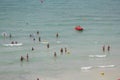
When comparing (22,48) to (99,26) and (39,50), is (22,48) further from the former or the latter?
(99,26)

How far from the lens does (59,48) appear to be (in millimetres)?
68812

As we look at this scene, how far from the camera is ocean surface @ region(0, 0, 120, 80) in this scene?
54.0 meters

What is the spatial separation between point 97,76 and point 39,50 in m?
18.0

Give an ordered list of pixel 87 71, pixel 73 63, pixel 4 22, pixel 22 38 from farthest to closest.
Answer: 1. pixel 4 22
2. pixel 22 38
3. pixel 73 63
4. pixel 87 71

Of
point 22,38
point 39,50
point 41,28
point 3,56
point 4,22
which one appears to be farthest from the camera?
point 4,22

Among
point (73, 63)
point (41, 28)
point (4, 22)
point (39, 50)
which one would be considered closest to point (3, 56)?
point (39, 50)

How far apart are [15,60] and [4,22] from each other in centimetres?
4281

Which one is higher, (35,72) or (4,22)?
(4,22)

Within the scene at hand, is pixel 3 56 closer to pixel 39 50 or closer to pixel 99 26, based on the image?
pixel 39 50

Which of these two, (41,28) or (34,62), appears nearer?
(34,62)

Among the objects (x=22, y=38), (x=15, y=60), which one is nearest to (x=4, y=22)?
(x=22, y=38)

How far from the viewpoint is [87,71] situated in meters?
54.8

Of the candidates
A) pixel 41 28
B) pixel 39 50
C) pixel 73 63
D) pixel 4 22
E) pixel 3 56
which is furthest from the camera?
pixel 4 22

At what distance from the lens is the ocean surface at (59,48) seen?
2126 inches
